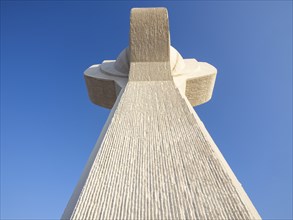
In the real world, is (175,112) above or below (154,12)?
below

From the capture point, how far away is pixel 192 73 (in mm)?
6781

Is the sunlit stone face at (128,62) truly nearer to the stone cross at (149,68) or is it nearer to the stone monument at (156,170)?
the stone cross at (149,68)

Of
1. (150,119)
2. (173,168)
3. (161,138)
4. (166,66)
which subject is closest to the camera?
(173,168)

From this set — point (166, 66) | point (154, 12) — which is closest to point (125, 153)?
point (166, 66)

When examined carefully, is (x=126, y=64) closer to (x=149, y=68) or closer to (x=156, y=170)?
(x=149, y=68)

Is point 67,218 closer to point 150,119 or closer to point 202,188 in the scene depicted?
point 202,188

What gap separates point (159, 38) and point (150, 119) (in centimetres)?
294

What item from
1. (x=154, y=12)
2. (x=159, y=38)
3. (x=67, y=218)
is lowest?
(x=67, y=218)

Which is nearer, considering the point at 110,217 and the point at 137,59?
the point at 110,217

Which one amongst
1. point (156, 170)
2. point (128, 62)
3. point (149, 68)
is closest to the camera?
point (156, 170)

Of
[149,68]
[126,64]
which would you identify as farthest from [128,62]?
[149,68]

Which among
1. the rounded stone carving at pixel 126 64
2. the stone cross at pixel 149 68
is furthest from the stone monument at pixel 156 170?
the rounded stone carving at pixel 126 64

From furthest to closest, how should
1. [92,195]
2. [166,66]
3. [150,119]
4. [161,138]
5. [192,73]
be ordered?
[192,73], [166,66], [150,119], [161,138], [92,195]

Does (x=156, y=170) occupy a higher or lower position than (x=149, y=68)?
lower
